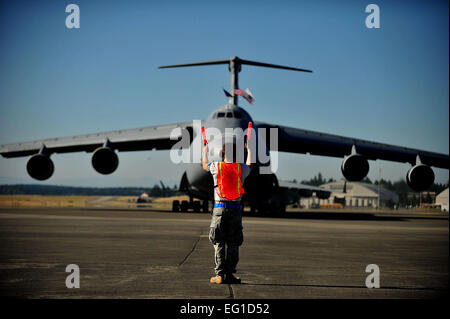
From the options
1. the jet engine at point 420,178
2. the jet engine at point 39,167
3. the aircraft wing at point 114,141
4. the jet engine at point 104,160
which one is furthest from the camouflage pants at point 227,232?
the jet engine at point 39,167

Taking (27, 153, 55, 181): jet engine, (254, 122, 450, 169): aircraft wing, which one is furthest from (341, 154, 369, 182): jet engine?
(27, 153, 55, 181): jet engine

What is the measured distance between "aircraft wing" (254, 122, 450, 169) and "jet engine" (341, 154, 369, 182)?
2.46m

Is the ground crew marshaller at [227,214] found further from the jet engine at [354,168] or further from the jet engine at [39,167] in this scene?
the jet engine at [39,167]

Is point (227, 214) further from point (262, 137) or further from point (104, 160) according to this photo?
point (104, 160)

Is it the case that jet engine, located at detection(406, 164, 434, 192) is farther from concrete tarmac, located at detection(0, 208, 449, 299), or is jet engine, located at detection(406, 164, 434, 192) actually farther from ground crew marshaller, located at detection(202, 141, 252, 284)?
ground crew marshaller, located at detection(202, 141, 252, 284)

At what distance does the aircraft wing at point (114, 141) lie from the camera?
2312 cm

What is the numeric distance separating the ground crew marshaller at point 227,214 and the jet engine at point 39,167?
63.2 ft

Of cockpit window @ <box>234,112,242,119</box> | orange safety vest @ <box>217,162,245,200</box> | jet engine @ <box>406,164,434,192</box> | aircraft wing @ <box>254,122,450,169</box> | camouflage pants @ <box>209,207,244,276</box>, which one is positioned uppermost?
cockpit window @ <box>234,112,242,119</box>

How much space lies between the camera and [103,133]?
24156mm

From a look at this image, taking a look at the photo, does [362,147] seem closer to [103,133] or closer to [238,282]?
[103,133]

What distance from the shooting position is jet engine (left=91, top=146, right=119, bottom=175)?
72.6 feet

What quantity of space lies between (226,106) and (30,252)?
12908mm

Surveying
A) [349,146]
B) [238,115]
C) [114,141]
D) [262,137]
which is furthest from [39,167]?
[349,146]
